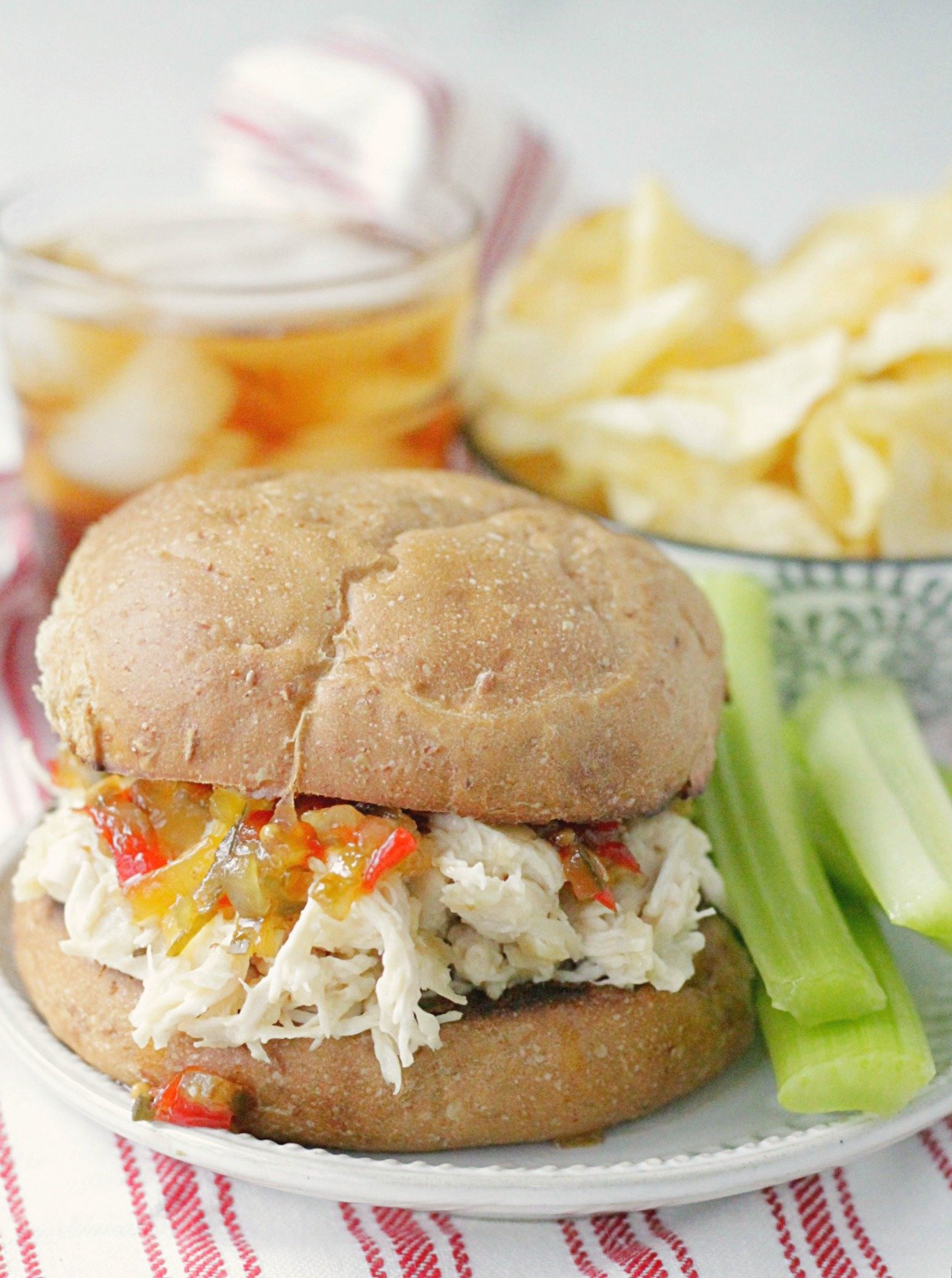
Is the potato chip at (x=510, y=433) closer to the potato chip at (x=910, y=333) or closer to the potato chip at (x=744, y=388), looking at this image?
the potato chip at (x=744, y=388)

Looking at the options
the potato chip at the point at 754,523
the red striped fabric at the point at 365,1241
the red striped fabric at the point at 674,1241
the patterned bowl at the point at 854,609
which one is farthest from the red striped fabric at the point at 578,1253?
the potato chip at the point at 754,523

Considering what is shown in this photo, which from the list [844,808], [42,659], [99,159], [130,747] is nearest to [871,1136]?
[844,808]

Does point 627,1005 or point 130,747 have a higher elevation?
point 130,747

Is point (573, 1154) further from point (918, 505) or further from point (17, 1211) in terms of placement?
point (918, 505)

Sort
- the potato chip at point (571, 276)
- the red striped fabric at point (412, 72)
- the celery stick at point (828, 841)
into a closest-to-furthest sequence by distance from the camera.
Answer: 1. the celery stick at point (828, 841)
2. the potato chip at point (571, 276)
3. the red striped fabric at point (412, 72)

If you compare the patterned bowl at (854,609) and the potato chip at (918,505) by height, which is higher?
the potato chip at (918,505)

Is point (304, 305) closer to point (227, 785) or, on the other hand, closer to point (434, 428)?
point (434, 428)

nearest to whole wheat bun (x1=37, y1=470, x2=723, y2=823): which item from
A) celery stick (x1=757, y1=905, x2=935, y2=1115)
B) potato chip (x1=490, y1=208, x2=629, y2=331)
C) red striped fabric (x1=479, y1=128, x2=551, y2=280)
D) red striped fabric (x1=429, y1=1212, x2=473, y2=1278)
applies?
celery stick (x1=757, y1=905, x2=935, y2=1115)

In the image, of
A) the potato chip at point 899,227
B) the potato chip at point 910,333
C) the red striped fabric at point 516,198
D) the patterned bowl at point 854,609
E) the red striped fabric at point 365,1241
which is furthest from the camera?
the red striped fabric at point 516,198
